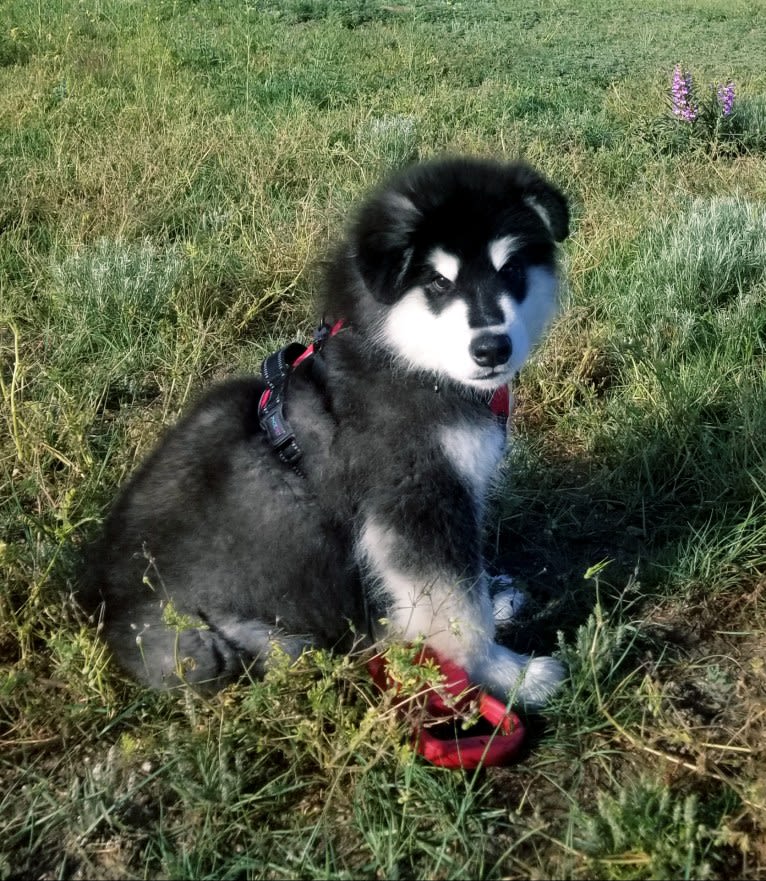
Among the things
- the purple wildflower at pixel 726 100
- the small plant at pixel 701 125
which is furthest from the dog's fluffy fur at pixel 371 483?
the purple wildflower at pixel 726 100

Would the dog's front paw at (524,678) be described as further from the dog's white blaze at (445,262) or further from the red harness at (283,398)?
the dog's white blaze at (445,262)

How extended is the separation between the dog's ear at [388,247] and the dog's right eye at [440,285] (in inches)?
4.0

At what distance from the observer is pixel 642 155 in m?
6.63

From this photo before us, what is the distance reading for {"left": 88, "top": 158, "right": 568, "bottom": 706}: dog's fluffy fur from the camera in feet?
7.87

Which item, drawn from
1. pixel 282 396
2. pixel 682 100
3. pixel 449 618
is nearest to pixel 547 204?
pixel 282 396

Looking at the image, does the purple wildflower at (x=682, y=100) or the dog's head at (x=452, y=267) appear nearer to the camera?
the dog's head at (x=452, y=267)

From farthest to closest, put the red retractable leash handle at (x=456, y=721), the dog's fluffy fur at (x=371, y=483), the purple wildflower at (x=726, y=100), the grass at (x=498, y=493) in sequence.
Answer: the purple wildflower at (x=726, y=100) → the dog's fluffy fur at (x=371, y=483) → the red retractable leash handle at (x=456, y=721) → the grass at (x=498, y=493)

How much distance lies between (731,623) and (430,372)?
1462mm

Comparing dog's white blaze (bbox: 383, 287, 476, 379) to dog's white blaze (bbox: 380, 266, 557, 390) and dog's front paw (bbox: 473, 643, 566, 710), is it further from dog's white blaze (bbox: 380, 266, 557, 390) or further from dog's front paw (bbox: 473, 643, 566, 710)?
dog's front paw (bbox: 473, 643, 566, 710)

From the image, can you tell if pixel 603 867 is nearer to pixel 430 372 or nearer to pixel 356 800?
pixel 356 800

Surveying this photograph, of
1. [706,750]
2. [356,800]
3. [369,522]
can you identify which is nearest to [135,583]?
[369,522]

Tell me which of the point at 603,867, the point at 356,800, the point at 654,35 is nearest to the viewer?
the point at 603,867

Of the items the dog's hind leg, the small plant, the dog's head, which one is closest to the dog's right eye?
the dog's head

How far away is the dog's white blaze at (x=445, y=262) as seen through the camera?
7.97 ft
